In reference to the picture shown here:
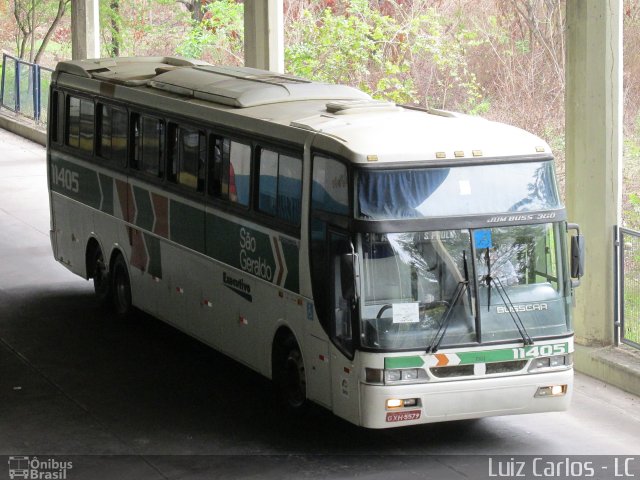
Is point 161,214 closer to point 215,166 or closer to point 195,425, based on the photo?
point 215,166

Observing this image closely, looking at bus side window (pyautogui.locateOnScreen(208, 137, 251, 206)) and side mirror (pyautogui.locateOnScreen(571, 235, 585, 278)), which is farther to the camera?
bus side window (pyautogui.locateOnScreen(208, 137, 251, 206))

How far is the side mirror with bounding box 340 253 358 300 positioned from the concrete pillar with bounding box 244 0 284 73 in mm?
10452

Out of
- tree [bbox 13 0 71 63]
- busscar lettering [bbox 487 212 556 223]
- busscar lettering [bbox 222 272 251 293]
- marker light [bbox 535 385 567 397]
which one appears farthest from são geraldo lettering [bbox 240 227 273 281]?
tree [bbox 13 0 71 63]

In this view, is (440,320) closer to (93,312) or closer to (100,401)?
(100,401)

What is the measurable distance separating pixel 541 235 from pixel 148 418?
14.4 ft

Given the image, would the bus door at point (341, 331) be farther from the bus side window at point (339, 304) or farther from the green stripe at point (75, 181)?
the green stripe at point (75, 181)

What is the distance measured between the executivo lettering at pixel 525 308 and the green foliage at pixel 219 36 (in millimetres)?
20525

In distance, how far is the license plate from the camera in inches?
Answer: 428

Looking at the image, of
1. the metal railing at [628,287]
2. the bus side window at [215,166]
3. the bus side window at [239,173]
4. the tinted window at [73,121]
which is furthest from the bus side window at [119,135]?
the metal railing at [628,287]

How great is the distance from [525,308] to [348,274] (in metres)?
1.66

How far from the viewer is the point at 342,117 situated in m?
12.1

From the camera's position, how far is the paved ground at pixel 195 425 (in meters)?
11.3

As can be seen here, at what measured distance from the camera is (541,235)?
1122cm
